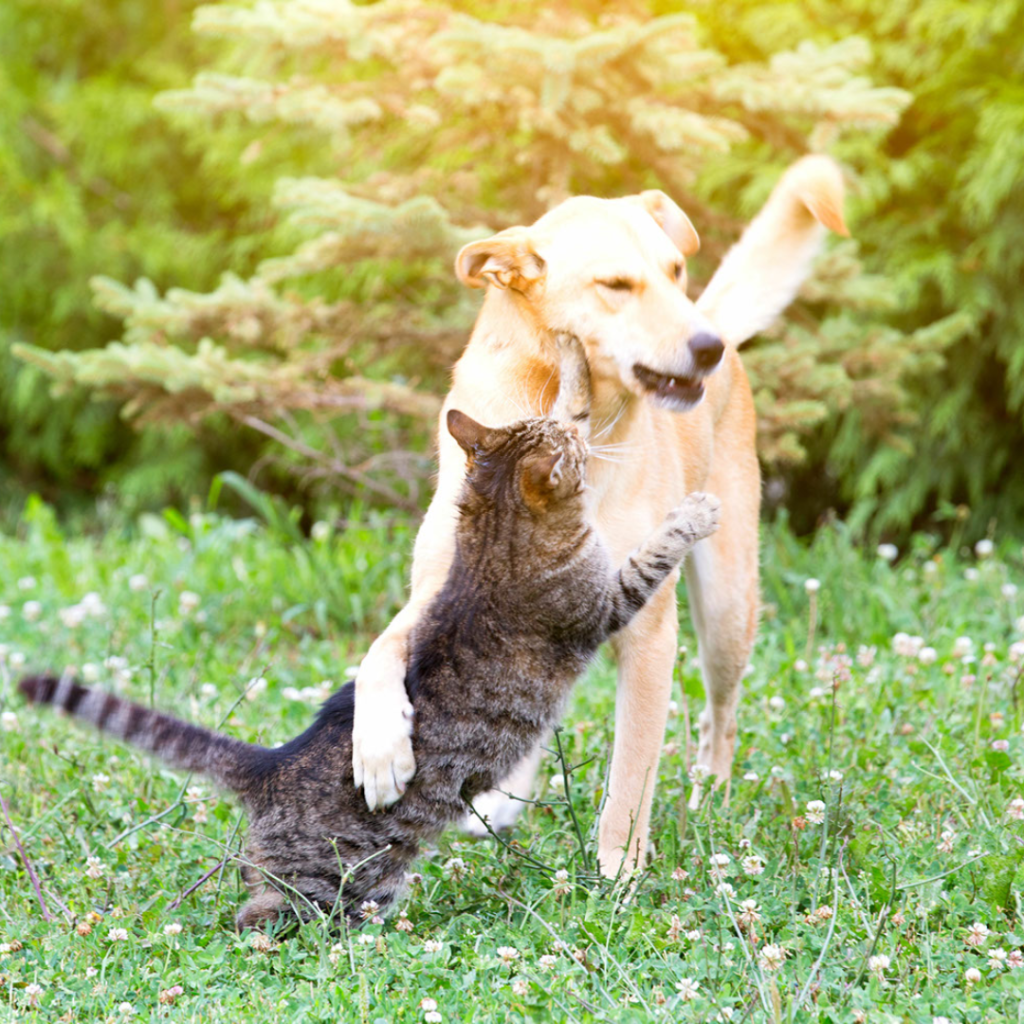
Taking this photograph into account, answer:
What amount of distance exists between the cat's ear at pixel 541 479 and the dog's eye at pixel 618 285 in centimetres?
50

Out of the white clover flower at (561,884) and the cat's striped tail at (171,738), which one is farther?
the cat's striped tail at (171,738)

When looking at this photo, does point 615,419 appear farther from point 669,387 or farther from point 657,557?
point 657,557

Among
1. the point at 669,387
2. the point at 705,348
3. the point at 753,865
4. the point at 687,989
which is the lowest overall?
the point at 753,865

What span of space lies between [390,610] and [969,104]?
4.31m

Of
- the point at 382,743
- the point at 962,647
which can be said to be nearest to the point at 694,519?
the point at 382,743

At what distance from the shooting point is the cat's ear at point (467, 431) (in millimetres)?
2801

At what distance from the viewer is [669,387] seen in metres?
2.91

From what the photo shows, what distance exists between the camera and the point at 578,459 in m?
2.82

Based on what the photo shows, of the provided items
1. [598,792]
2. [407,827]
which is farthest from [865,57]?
[407,827]

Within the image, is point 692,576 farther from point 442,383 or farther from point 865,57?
point 865,57

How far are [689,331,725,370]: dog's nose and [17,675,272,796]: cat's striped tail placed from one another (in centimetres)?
142

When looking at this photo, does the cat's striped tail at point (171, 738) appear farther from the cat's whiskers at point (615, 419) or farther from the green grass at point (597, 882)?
the cat's whiskers at point (615, 419)

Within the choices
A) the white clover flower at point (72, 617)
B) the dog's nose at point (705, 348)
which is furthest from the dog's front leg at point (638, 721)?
the white clover flower at point (72, 617)

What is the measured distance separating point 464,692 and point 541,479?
1.80ft
